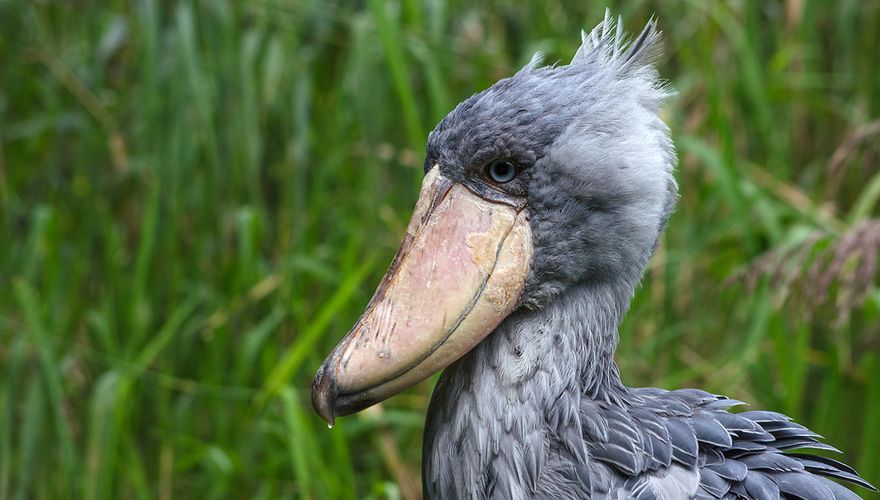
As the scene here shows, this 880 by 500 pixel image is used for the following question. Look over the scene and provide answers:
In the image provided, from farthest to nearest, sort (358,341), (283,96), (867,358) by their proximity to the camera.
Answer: (283,96) < (867,358) < (358,341)

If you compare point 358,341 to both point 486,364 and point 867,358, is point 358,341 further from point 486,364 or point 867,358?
point 867,358

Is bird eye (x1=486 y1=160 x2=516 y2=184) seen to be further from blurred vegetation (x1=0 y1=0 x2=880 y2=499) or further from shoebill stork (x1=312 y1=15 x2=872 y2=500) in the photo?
blurred vegetation (x1=0 y1=0 x2=880 y2=499)

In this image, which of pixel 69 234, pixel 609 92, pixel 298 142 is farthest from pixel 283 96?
pixel 609 92

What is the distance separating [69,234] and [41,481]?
1.91ft

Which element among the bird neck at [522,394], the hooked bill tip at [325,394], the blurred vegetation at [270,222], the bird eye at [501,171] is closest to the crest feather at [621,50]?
the bird eye at [501,171]

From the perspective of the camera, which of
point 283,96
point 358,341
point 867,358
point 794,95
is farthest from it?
point 794,95

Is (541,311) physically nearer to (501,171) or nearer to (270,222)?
(501,171)

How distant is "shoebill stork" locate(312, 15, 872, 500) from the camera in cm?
133

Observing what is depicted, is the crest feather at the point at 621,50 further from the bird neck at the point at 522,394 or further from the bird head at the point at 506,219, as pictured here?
the bird neck at the point at 522,394

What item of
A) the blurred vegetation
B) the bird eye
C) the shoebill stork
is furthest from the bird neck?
the blurred vegetation

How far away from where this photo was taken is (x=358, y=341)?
1.32 metres

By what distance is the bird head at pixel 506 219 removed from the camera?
1.31 meters

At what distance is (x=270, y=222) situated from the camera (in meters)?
2.60

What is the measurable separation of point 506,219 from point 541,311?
14 centimetres
